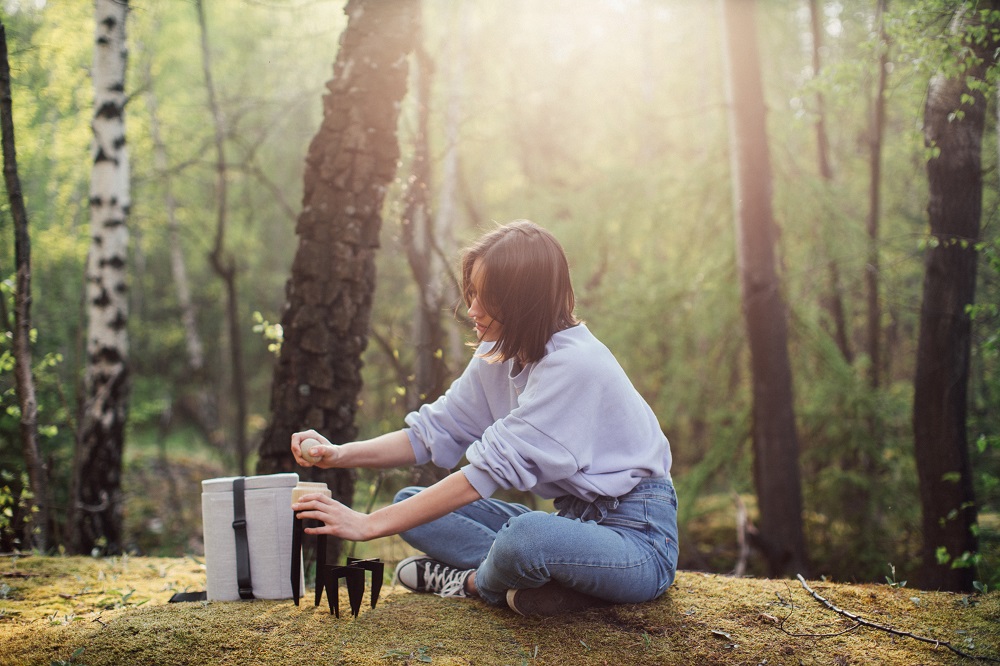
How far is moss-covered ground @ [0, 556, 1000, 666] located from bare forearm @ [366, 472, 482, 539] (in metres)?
0.41

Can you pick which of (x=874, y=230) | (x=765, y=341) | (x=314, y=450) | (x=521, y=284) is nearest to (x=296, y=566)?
(x=314, y=450)

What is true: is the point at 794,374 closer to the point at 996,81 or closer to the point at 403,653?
the point at 996,81

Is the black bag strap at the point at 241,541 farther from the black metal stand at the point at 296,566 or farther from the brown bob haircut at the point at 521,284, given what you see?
the brown bob haircut at the point at 521,284

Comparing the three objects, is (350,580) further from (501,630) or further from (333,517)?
(501,630)

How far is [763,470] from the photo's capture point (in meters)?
6.52

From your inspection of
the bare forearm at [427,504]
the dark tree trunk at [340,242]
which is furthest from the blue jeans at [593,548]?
the dark tree trunk at [340,242]

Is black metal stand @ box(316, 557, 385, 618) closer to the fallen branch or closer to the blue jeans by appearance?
the blue jeans

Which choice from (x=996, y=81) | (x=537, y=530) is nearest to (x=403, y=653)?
(x=537, y=530)

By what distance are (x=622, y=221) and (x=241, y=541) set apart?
5.86 metres

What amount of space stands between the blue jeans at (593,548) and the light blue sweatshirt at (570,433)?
0.25ft

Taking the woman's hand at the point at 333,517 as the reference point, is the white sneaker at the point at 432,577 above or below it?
below

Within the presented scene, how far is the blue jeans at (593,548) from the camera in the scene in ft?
8.09

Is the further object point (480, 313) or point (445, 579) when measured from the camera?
point (445, 579)

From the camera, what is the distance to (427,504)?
2422 millimetres
